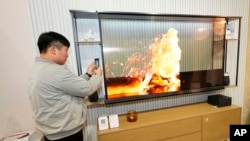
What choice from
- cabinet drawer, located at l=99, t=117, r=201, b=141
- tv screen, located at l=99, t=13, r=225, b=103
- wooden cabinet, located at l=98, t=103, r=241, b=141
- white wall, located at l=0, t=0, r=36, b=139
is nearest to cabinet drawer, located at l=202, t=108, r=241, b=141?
wooden cabinet, located at l=98, t=103, r=241, b=141

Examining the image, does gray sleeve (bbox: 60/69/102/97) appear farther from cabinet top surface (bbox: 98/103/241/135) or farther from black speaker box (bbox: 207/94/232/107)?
black speaker box (bbox: 207/94/232/107)

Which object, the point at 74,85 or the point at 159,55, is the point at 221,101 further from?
the point at 74,85

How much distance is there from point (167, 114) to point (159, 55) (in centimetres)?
69

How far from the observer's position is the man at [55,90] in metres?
1.15

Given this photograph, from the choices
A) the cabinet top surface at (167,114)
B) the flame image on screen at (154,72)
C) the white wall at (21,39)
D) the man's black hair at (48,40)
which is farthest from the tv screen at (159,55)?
the man's black hair at (48,40)

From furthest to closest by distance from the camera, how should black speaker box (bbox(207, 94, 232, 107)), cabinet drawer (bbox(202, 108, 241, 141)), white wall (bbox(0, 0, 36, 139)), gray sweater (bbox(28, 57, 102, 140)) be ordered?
1. black speaker box (bbox(207, 94, 232, 107))
2. cabinet drawer (bbox(202, 108, 241, 141))
3. white wall (bbox(0, 0, 36, 139))
4. gray sweater (bbox(28, 57, 102, 140))

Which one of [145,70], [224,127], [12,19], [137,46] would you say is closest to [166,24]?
[137,46]

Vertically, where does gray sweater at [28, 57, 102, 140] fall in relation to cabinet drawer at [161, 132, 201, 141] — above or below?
above

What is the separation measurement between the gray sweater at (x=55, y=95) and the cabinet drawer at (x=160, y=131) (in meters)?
0.45

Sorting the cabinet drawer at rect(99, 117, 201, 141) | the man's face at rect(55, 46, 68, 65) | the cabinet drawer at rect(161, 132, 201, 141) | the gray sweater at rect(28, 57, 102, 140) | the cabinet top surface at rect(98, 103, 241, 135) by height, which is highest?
the man's face at rect(55, 46, 68, 65)

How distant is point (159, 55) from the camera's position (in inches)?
71.4

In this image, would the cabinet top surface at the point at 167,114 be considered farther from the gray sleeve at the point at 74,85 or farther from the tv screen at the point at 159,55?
the gray sleeve at the point at 74,85

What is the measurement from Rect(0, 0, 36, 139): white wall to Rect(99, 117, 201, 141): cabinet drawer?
867 millimetres

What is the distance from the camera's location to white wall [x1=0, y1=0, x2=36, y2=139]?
150 centimetres
